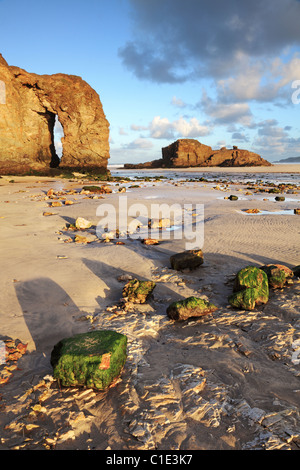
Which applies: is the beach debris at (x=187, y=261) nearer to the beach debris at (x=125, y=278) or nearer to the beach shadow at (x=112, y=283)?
the beach shadow at (x=112, y=283)

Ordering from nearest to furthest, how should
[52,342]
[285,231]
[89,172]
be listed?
[52,342] → [285,231] → [89,172]

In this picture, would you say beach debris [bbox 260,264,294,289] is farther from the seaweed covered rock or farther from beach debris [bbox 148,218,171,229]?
beach debris [bbox 148,218,171,229]

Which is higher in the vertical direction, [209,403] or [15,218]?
[15,218]

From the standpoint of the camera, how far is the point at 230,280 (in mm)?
4609

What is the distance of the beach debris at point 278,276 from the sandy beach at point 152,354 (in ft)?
0.41

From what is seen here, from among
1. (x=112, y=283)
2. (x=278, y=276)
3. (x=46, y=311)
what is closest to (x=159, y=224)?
(x=112, y=283)

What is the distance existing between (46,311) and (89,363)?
154cm

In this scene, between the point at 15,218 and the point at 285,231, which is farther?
the point at 15,218

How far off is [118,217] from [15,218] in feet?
11.0

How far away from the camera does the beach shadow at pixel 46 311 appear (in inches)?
119

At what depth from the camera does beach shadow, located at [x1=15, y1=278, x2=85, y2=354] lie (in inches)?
119

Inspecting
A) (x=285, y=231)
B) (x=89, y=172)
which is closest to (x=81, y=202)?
(x=285, y=231)

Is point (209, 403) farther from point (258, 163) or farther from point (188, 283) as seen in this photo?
point (258, 163)
